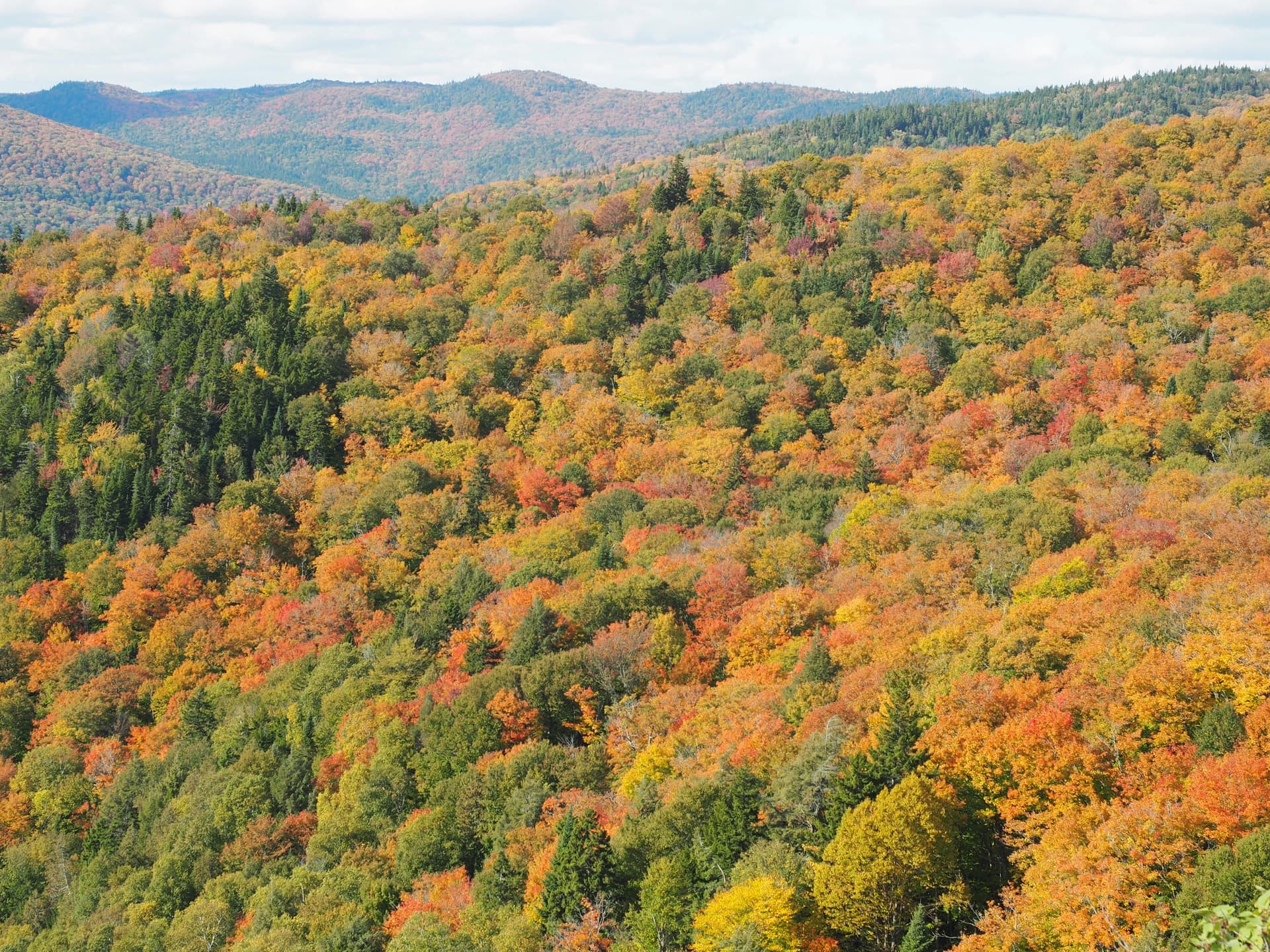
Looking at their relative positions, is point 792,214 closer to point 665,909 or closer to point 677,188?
point 677,188

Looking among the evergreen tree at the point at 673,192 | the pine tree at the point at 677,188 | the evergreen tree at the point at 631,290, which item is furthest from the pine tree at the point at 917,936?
the pine tree at the point at 677,188

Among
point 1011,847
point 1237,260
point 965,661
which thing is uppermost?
point 1237,260

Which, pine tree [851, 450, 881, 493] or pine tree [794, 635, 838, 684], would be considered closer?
pine tree [794, 635, 838, 684]

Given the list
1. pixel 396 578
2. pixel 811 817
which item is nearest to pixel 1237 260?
pixel 396 578

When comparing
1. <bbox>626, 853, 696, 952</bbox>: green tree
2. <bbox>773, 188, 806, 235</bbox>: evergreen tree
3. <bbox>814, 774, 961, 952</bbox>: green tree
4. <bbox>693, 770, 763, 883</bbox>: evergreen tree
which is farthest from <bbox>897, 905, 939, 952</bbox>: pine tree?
<bbox>773, 188, 806, 235</bbox>: evergreen tree

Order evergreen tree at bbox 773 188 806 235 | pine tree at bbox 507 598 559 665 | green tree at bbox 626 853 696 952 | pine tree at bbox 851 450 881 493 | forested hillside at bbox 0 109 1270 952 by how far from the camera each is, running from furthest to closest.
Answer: evergreen tree at bbox 773 188 806 235 → pine tree at bbox 851 450 881 493 → pine tree at bbox 507 598 559 665 → forested hillside at bbox 0 109 1270 952 → green tree at bbox 626 853 696 952

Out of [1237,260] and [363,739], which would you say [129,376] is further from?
[1237,260]

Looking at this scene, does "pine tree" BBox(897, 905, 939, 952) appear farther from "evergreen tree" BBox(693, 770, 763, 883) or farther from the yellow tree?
"evergreen tree" BBox(693, 770, 763, 883)
